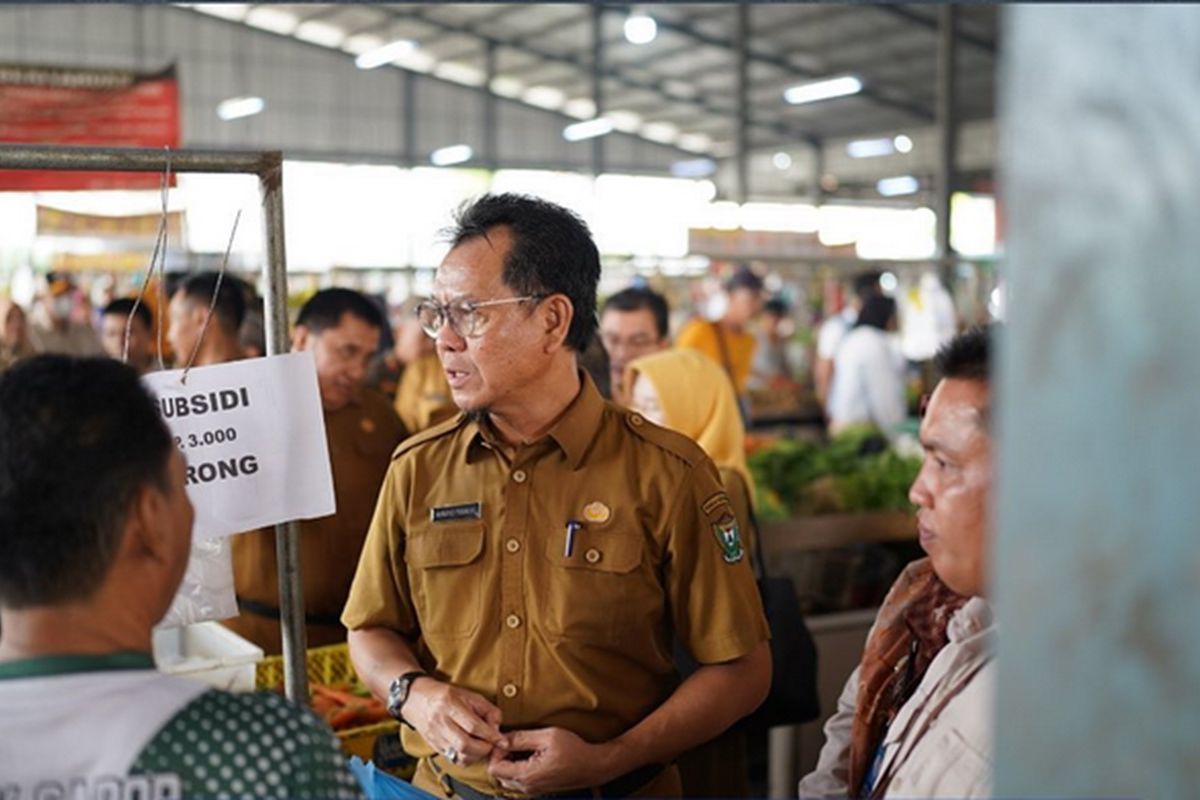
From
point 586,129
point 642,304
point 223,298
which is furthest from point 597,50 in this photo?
point 223,298

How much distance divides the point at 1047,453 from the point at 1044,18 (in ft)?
0.99

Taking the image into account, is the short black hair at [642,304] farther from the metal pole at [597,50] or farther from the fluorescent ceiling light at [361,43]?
the fluorescent ceiling light at [361,43]

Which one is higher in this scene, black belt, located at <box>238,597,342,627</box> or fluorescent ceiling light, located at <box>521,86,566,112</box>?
fluorescent ceiling light, located at <box>521,86,566,112</box>

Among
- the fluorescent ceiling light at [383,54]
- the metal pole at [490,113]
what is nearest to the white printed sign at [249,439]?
the fluorescent ceiling light at [383,54]

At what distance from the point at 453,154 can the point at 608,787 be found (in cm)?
2593

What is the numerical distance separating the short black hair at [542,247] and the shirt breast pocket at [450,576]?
40 cm

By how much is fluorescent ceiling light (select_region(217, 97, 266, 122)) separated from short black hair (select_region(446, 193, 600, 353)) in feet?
75.1

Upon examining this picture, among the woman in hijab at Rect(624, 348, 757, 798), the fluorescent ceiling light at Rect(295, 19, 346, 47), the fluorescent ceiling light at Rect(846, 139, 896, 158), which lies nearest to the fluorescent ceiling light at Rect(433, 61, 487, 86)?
the fluorescent ceiling light at Rect(295, 19, 346, 47)

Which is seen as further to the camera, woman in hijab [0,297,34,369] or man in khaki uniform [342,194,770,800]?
woman in hijab [0,297,34,369]

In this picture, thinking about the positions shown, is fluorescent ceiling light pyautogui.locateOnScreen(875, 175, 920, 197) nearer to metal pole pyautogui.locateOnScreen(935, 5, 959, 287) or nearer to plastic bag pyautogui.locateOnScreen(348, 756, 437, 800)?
metal pole pyautogui.locateOnScreen(935, 5, 959, 287)

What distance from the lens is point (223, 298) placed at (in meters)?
4.42

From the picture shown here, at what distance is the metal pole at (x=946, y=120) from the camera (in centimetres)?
1759

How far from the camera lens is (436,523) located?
2.21 m

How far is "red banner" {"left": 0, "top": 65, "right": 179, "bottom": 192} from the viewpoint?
860cm
